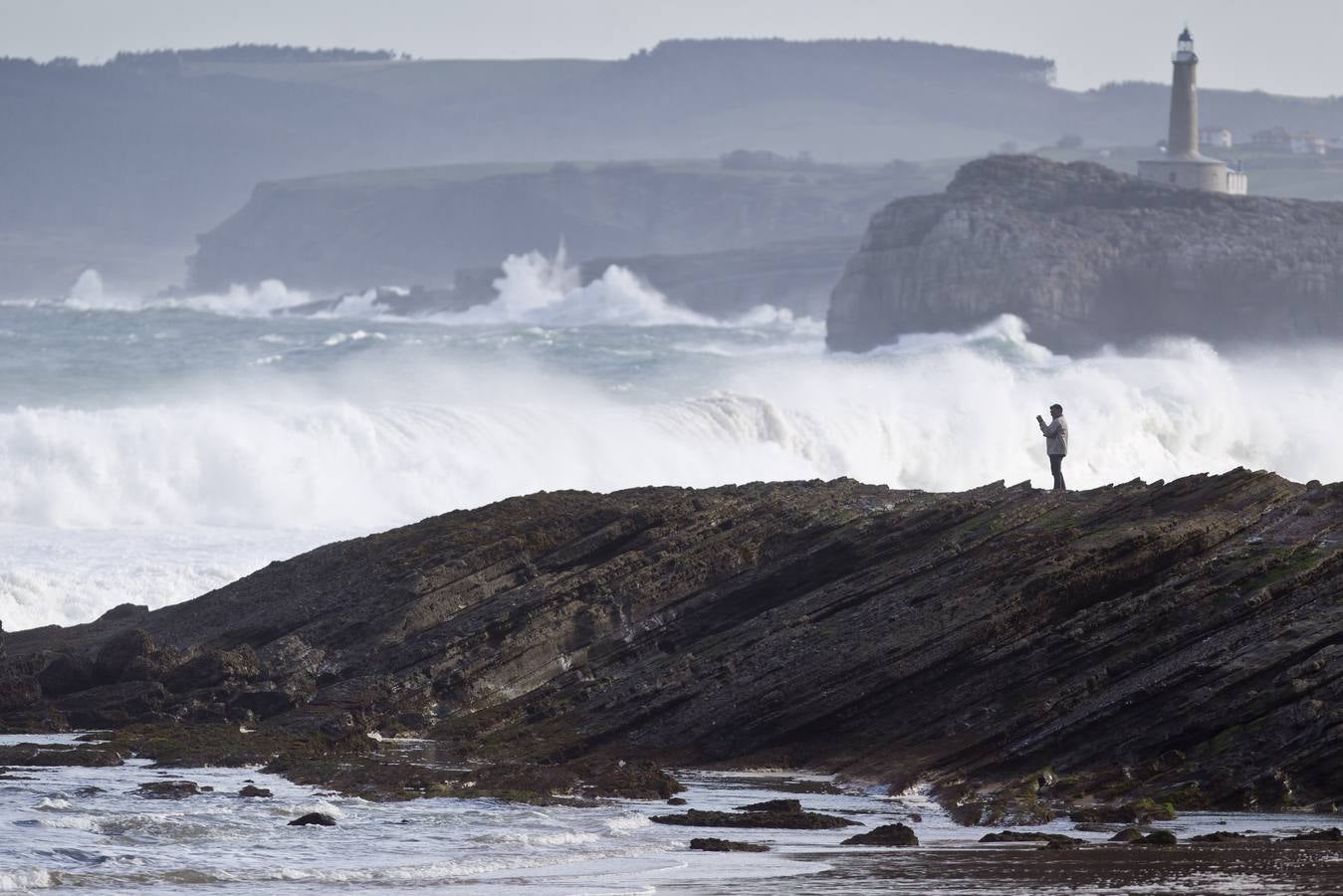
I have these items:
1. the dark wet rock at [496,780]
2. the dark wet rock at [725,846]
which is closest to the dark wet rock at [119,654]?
the dark wet rock at [496,780]

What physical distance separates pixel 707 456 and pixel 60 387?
2757 centimetres

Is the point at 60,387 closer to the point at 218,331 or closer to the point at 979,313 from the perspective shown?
the point at 218,331

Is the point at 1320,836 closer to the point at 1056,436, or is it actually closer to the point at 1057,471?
the point at 1057,471

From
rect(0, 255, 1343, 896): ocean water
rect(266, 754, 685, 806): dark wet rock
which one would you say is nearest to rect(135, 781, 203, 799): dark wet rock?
rect(0, 255, 1343, 896): ocean water

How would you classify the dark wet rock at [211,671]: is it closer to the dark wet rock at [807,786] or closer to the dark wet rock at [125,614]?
the dark wet rock at [125,614]

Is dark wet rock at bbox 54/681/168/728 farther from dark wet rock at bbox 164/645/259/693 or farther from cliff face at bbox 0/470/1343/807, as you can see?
dark wet rock at bbox 164/645/259/693

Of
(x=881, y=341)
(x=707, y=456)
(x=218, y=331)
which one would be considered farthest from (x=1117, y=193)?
(x=707, y=456)

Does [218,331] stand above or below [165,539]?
above

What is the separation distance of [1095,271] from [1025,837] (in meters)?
89.5

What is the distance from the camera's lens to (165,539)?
3275cm

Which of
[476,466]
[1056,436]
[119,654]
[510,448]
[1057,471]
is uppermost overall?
[510,448]

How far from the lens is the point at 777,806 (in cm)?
1597

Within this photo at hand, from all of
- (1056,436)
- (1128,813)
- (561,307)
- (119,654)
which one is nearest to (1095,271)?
(561,307)

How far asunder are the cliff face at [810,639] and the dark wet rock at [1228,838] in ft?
3.66
